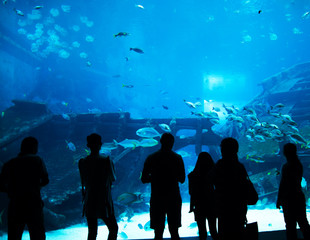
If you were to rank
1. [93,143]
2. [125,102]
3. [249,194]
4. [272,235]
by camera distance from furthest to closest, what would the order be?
[125,102] → [272,235] → [93,143] → [249,194]

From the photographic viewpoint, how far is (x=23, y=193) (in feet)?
7.32

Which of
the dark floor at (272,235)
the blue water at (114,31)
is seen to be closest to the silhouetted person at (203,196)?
the dark floor at (272,235)

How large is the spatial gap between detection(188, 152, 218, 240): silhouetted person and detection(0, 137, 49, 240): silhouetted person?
1.94 m

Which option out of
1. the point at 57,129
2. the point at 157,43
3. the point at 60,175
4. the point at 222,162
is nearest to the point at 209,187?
the point at 222,162

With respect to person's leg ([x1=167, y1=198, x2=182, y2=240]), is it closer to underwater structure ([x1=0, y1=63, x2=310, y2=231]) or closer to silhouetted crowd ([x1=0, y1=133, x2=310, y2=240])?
silhouetted crowd ([x1=0, y1=133, x2=310, y2=240])

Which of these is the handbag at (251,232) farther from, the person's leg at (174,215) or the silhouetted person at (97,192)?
the silhouetted person at (97,192)

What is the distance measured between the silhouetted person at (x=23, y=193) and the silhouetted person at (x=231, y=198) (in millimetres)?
2126

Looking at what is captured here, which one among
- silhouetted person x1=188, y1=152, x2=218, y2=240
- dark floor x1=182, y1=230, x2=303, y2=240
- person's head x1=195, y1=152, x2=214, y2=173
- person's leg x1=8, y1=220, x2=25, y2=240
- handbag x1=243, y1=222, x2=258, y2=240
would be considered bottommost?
A: dark floor x1=182, y1=230, x2=303, y2=240

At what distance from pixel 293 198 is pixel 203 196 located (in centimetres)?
121

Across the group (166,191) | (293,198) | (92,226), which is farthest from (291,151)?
(92,226)

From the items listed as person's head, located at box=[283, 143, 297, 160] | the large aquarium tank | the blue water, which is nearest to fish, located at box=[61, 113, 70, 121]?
the large aquarium tank

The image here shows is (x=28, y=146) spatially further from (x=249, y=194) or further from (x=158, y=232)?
(x=249, y=194)

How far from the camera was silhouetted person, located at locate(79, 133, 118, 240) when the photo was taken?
2.37 metres

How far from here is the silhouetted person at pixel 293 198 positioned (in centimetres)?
258
